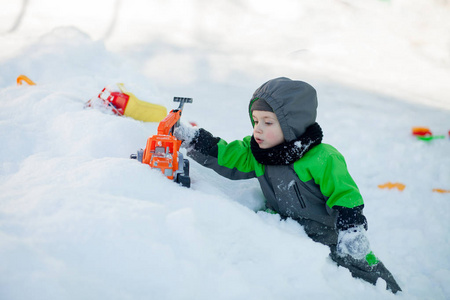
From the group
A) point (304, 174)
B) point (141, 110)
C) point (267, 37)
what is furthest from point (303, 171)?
point (267, 37)

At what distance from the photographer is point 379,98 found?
13.4ft

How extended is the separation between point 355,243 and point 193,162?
99 cm

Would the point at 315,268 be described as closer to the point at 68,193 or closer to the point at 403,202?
the point at 68,193

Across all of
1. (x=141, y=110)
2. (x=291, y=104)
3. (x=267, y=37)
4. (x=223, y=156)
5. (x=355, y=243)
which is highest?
(x=267, y=37)

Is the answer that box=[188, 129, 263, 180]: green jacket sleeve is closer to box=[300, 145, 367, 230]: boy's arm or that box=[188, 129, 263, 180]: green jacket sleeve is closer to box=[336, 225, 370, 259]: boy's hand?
box=[300, 145, 367, 230]: boy's arm

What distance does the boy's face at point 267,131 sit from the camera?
174cm

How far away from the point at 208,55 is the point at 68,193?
4036mm

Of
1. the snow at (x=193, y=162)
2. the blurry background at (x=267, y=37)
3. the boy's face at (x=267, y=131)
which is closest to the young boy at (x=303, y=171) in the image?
the boy's face at (x=267, y=131)

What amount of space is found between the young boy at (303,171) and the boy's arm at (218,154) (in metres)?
0.07

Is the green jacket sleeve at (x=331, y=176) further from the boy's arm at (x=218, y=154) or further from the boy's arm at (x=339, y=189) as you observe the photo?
the boy's arm at (x=218, y=154)

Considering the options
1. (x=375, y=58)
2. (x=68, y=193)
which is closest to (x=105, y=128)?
(x=68, y=193)

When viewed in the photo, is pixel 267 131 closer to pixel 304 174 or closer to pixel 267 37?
pixel 304 174

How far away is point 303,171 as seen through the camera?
5.58 ft

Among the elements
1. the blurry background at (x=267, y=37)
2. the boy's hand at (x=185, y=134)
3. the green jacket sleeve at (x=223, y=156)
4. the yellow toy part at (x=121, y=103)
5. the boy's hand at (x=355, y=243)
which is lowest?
the boy's hand at (x=355, y=243)
